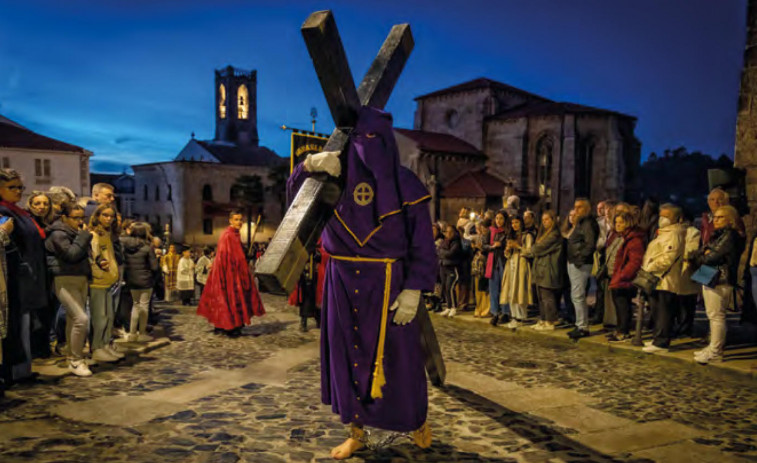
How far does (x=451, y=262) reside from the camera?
36.0 ft

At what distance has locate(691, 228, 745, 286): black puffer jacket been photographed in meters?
6.45

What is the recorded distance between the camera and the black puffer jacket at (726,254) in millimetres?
6453

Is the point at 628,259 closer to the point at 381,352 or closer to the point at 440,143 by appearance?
the point at 381,352

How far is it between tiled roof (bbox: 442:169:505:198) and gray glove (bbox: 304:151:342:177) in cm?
2781

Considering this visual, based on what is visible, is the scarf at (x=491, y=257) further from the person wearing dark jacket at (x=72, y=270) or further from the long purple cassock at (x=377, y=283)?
the person wearing dark jacket at (x=72, y=270)

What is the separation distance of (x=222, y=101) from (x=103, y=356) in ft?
261

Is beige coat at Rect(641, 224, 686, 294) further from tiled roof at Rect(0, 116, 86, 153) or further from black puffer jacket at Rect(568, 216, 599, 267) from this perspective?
tiled roof at Rect(0, 116, 86, 153)

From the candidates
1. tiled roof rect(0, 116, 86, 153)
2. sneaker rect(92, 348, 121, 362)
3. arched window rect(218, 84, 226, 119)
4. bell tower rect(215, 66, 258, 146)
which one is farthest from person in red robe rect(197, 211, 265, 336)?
arched window rect(218, 84, 226, 119)

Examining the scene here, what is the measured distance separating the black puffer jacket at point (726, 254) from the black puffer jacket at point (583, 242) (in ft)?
6.49

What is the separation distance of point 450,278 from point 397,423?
7586 mm

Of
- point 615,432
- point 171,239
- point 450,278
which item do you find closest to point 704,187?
point 171,239

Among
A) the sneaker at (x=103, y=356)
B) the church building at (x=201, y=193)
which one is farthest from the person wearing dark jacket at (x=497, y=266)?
the church building at (x=201, y=193)

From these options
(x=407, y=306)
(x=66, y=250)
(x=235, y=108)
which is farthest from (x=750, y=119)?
(x=235, y=108)

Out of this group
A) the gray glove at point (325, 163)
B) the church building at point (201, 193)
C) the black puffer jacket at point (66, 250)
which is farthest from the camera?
the church building at point (201, 193)
